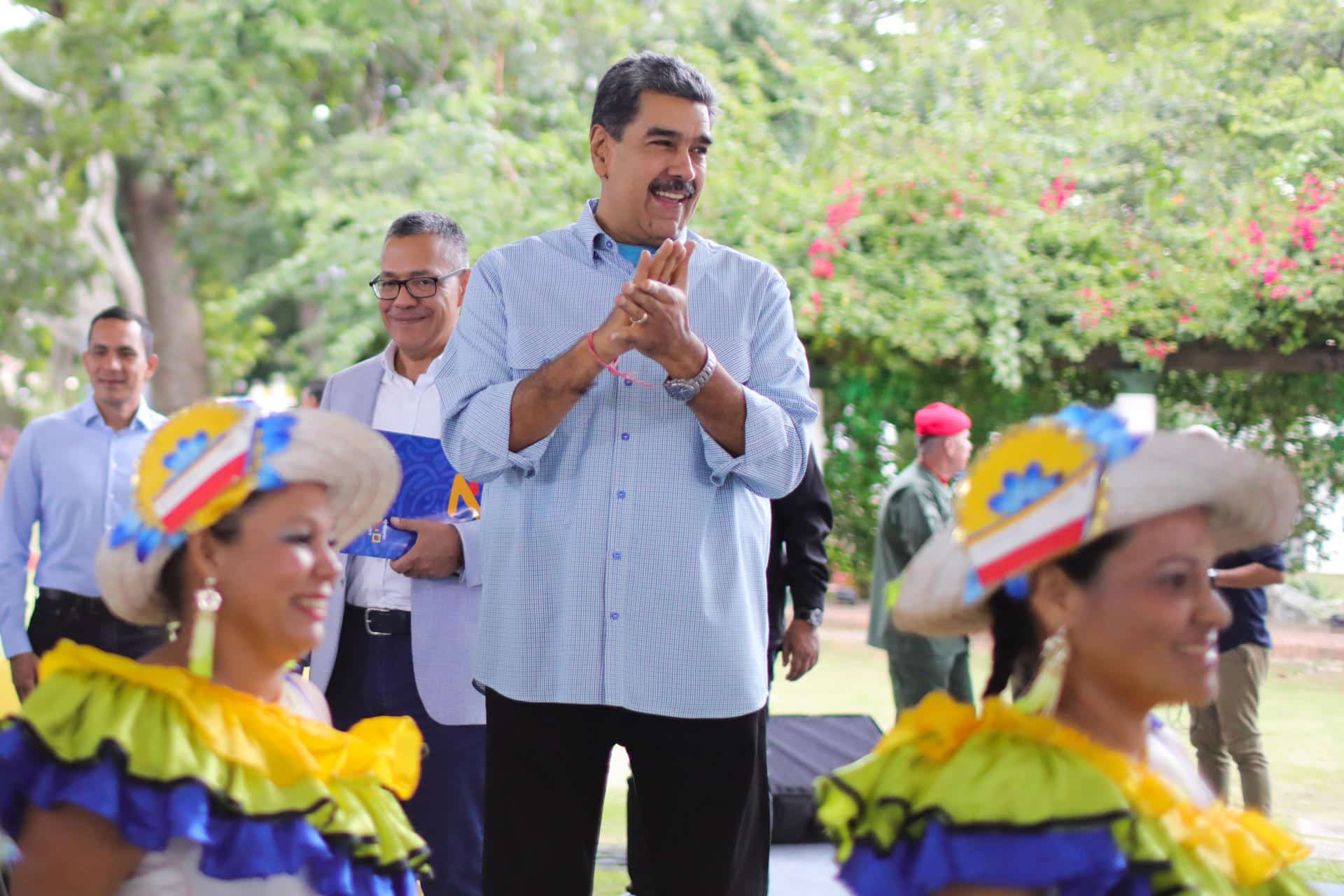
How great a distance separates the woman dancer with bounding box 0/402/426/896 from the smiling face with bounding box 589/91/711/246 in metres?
0.72

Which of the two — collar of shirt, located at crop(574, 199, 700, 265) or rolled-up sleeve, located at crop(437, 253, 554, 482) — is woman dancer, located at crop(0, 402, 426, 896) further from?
collar of shirt, located at crop(574, 199, 700, 265)

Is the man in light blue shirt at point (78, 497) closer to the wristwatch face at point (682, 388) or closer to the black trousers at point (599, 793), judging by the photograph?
the black trousers at point (599, 793)

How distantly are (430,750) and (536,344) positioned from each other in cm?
98

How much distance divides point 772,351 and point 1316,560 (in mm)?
8591

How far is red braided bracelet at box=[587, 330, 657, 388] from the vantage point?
210 cm

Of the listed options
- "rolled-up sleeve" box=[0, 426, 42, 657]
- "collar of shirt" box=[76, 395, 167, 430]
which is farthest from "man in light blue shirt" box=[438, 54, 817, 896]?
"collar of shirt" box=[76, 395, 167, 430]

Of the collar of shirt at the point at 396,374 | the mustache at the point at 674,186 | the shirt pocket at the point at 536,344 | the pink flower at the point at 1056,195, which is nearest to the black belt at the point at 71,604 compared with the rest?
the collar of shirt at the point at 396,374

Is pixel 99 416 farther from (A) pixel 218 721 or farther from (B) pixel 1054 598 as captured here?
(B) pixel 1054 598

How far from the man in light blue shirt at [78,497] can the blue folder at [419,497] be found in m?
1.72

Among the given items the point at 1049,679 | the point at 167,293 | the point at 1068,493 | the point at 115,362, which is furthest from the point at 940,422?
the point at 167,293

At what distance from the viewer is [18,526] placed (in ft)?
14.5

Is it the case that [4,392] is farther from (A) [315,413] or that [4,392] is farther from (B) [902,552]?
(A) [315,413]

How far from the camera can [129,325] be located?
4555 millimetres

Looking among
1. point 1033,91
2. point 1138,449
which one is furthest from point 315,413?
point 1033,91
